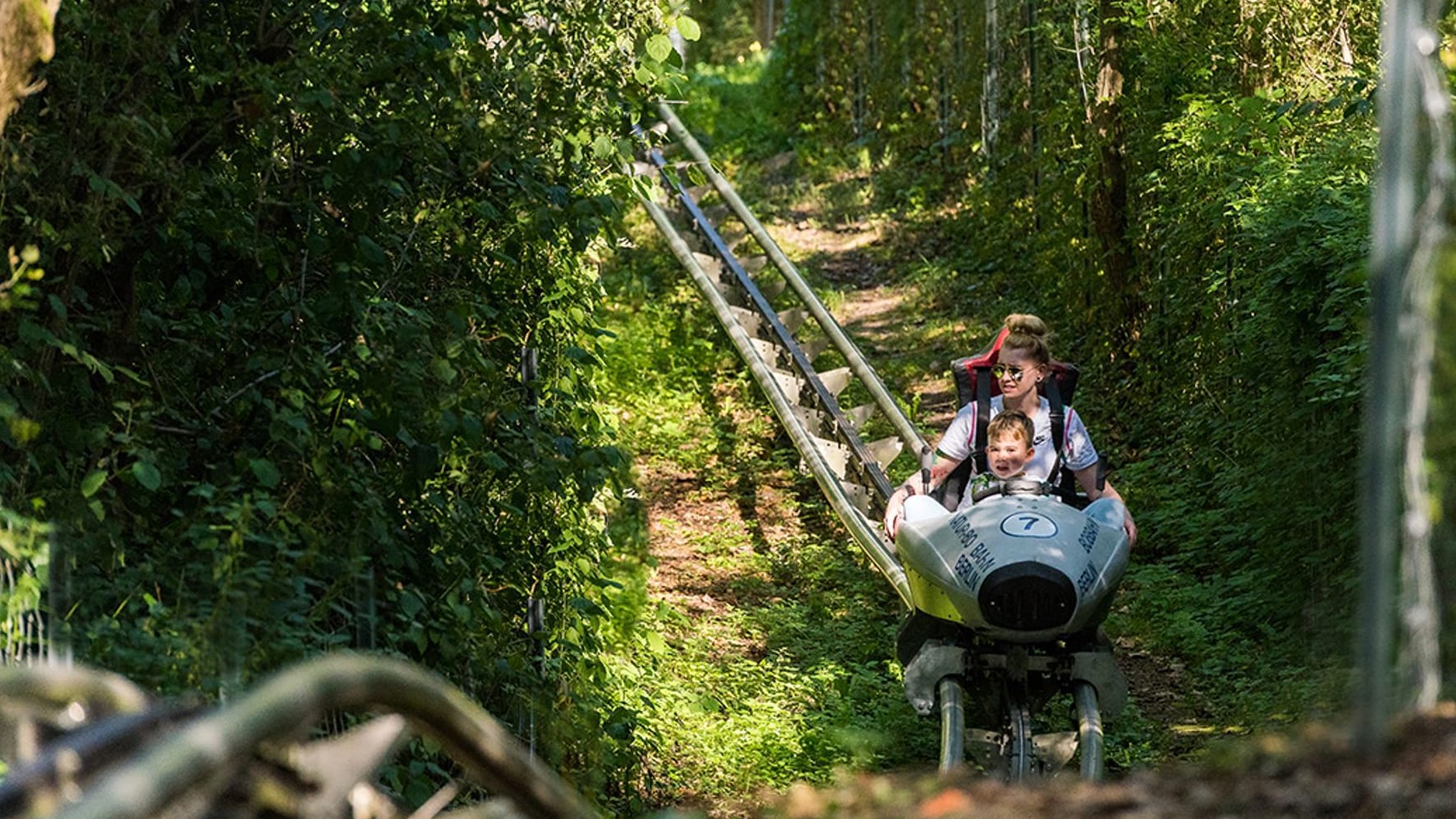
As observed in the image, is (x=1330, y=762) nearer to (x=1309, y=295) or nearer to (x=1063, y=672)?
(x=1063, y=672)

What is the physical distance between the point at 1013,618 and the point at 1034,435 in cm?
124

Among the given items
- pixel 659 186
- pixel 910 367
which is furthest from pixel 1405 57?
pixel 659 186

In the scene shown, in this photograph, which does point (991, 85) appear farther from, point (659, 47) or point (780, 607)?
point (659, 47)

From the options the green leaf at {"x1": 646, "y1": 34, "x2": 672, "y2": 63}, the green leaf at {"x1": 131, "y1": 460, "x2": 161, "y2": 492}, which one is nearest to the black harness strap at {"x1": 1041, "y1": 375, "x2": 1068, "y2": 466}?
the green leaf at {"x1": 646, "y1": 34, "x2": 672, "y2": 63}

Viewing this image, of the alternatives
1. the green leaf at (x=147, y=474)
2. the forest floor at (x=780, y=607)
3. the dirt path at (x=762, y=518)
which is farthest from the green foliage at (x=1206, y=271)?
the green leaf at (x=147, y=474)

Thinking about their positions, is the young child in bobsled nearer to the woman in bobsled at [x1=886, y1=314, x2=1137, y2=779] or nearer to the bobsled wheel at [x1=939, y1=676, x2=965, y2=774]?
the woman in bobsled at [x1=886, y1=314, x2=1137, y2=779]

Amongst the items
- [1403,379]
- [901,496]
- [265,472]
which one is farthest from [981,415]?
[1403,379]

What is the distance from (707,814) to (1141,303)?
263 inches

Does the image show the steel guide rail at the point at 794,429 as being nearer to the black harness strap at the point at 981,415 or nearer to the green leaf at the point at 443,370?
the black harness strap at the point at 981,415

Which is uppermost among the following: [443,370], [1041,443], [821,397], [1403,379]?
[1403,379]

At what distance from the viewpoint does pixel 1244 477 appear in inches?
379

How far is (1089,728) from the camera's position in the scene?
701cm

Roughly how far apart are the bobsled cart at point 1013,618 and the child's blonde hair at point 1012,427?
20 cm

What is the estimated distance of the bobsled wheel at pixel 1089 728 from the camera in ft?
22.4
